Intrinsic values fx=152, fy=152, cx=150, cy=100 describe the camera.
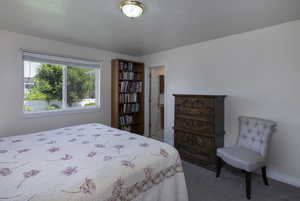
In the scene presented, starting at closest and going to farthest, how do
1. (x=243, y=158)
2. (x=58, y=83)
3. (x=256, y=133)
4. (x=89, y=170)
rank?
(x=89, y=170), (x=243, y=158), (x=256, y=133), (x=58, y=83)

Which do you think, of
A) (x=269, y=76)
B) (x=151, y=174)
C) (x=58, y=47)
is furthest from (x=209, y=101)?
(x=58, y=47)

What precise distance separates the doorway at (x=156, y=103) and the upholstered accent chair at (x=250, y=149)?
226 cm

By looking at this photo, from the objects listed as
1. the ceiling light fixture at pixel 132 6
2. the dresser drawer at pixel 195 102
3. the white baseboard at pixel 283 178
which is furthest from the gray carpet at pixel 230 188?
the ceiling light fixture at pixel 132 6

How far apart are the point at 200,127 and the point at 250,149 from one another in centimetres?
79

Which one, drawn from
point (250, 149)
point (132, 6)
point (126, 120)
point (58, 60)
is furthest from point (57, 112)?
point (250, 149)

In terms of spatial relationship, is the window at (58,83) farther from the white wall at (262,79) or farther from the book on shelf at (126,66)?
the white wall at (262,79)

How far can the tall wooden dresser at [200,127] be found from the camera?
102 inches

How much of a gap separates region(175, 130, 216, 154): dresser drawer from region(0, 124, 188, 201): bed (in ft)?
4.12

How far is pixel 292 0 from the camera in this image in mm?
1705

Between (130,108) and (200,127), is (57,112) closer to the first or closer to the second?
(130,108)

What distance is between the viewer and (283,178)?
2.28 m

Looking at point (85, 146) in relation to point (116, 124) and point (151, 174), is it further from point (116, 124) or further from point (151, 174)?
point (116, 124)

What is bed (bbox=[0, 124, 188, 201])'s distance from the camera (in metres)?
0.98

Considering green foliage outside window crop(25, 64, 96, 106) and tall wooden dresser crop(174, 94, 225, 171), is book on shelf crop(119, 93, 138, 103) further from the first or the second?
tall wooden dresser crop(174, 94, 225, 171)
